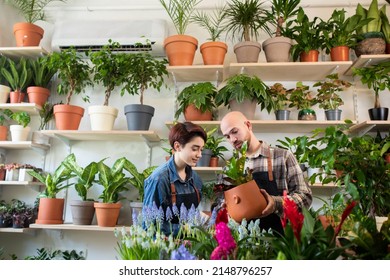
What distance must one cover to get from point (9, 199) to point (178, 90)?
1706mm

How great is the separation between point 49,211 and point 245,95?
65.6 inches

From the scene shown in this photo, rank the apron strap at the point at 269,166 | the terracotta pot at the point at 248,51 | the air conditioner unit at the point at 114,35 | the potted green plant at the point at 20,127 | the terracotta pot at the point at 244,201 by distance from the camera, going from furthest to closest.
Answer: the air conditioner unit at the point at 114,35, the potted green plant at the point at 20,127, the terracotta pot at the point at 248,51, the apron strap at the point at 269,166, the terracotta pot at the point at 244,201

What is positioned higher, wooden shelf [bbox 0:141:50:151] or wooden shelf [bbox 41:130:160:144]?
wooden shelf [bbox 41:130:160:144]

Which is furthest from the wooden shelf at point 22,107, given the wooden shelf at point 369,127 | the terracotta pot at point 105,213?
the wooden shelf at point 369,127

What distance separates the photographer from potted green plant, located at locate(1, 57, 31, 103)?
2687 millimetres

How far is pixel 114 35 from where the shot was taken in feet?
9.23

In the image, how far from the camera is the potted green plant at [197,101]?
8.02 ft

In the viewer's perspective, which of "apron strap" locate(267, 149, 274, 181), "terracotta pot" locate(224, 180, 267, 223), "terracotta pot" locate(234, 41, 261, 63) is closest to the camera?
"terracotta pot" locate(224, 180, 267, 223)

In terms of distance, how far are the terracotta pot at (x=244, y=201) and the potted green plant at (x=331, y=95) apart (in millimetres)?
1731

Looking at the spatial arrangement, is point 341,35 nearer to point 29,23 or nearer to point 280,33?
point 280,33

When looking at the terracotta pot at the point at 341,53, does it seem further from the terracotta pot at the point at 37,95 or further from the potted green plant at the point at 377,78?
the terracotta pot at the point at 37,95

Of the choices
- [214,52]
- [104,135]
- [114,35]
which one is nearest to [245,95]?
[214,52]

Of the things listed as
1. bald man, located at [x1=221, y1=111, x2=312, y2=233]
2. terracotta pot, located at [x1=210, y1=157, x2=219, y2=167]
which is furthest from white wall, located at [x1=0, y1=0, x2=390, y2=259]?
bald man, located at [x1=221, y1=111, x2=312, y2=233]

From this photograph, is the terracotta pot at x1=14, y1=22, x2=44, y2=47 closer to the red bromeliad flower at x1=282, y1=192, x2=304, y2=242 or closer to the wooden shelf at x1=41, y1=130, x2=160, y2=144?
the wooden shelf at x1=41, y1=130, x2=160, y2=144
